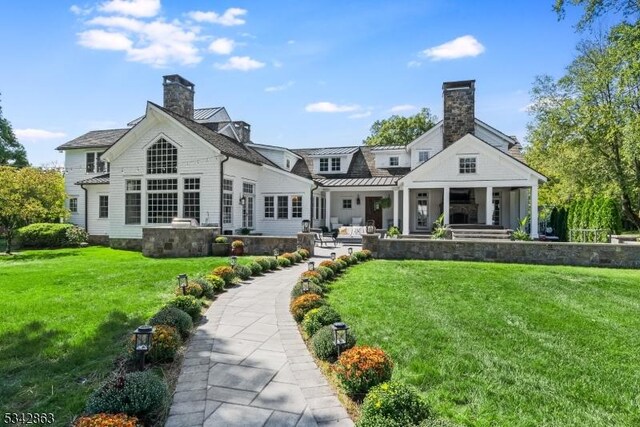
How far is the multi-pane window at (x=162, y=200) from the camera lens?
1850 centimetres

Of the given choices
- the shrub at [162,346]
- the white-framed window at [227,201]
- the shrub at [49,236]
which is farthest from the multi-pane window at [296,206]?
the shrub at [162,346]

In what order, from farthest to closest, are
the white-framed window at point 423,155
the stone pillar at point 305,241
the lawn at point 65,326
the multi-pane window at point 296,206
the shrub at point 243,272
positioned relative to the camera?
1. the white-framed window at point 423,155
2. the multi-pane window at point 296,206
3. the stone pillar at point 305,241
4. the shrub at point 243,272
5. the lawn at point 65,326

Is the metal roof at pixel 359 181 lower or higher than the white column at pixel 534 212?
higher

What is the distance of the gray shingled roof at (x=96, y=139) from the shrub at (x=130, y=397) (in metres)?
24.8

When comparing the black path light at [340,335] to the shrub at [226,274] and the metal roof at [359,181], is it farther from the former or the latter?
the metal roof at [359,181]

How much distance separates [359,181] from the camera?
76.5ft

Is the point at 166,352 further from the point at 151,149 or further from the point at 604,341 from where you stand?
the point at 151,149

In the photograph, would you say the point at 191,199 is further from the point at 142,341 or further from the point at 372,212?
the point at 142,341

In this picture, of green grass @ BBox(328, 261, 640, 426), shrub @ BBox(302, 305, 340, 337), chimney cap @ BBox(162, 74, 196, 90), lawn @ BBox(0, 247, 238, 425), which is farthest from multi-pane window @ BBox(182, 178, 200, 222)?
shrub @ BBox(302, 305, 340, 337)

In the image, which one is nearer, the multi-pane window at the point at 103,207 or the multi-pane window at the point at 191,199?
the multi-pane window at the point at 191,199

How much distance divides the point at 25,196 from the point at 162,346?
19135 mm

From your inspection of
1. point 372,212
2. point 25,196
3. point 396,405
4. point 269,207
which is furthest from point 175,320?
point 372,212

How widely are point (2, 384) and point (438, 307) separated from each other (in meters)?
6.13

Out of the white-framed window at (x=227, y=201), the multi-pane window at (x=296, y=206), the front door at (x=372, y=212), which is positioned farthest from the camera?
the front door at (x=372, y=212)
